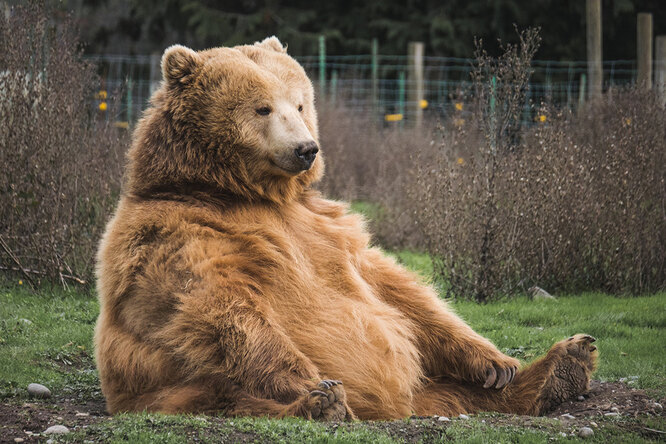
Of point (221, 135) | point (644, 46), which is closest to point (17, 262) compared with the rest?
point (221, 135)

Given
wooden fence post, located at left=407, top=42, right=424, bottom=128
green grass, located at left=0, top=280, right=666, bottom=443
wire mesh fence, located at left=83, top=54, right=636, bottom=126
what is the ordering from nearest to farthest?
green grass, located at left=0, top=280, right=666, bottom=443, wooden fence post, located at left=407, top=42, right=424, bottom=128, wire mesh fence, located at left=83, top=54, right=636, bottom=126

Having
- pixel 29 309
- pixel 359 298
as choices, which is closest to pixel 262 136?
pixel 359 298

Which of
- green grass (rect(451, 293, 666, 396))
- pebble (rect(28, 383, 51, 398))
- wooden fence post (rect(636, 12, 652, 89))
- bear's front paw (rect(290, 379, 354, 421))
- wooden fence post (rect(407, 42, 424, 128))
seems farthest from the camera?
wooden fence post (rect(407, 42, 424, 128))

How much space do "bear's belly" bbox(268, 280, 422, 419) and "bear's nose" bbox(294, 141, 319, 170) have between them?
671 mm

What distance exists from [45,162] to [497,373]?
15.9ft

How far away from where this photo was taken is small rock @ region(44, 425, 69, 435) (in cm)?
371

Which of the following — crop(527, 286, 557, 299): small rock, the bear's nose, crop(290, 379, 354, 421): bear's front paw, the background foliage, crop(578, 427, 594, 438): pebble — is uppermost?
the background foliage

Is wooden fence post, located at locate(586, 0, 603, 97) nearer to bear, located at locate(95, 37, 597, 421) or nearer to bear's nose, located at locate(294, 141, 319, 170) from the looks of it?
bear, located at locate(95, 37, 597, 421)

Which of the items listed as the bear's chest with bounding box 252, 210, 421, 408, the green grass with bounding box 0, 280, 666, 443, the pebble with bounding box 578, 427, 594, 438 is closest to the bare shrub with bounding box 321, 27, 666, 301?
the green grass with bounding box 0, 280, 666, 443

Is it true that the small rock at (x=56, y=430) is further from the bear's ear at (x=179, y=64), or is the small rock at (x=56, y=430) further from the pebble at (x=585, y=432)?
the pebble at (x=585, y=432)

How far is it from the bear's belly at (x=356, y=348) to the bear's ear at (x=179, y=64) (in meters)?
1.39

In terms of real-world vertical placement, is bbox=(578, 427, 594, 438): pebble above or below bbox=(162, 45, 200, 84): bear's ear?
below

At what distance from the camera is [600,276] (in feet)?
26.9

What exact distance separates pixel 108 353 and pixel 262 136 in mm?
1392
